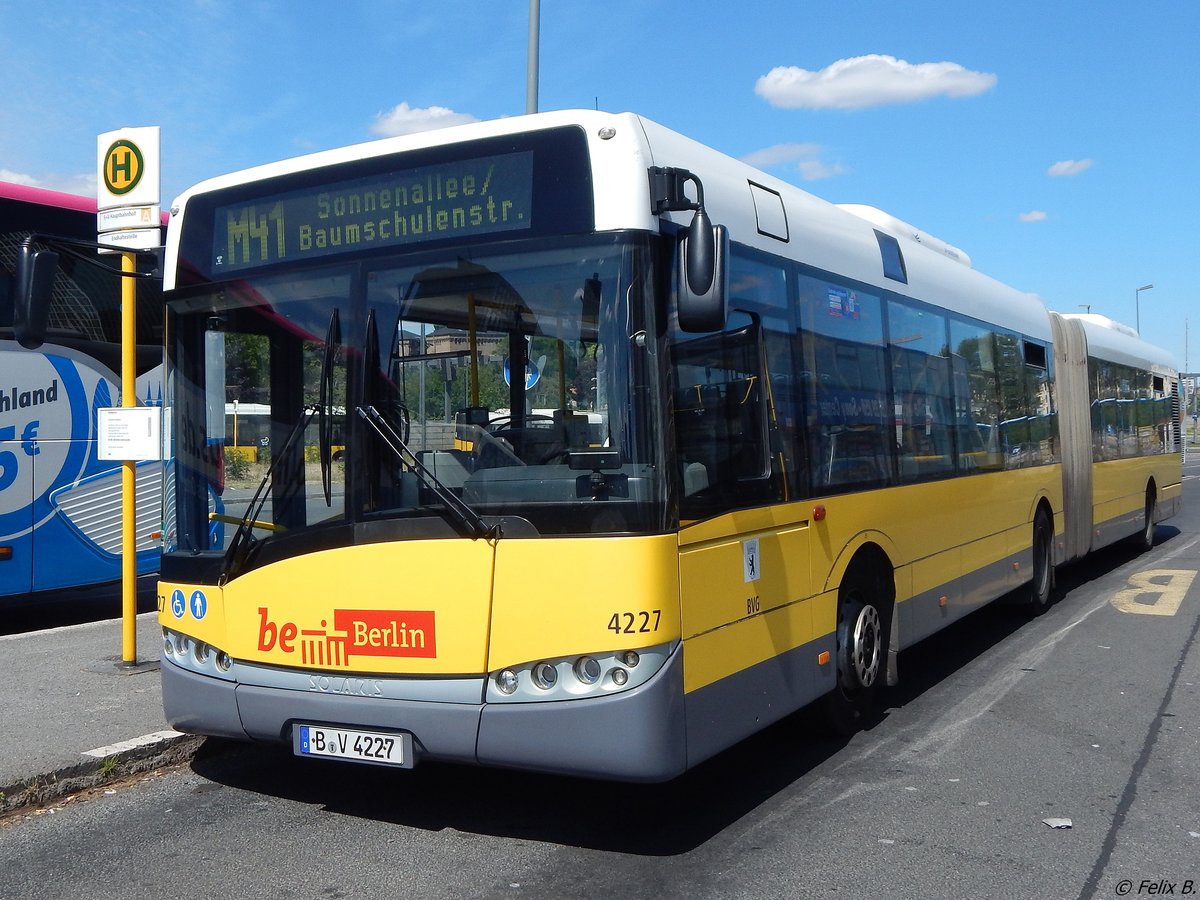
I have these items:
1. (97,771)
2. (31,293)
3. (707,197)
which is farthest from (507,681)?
(31,293)

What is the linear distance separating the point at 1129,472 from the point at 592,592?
1241 cm

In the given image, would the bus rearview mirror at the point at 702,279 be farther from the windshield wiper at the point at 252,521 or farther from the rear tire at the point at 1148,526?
the rear tire at the point at 1148,526

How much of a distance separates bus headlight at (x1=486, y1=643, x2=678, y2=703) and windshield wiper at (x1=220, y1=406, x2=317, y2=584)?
1328 mm

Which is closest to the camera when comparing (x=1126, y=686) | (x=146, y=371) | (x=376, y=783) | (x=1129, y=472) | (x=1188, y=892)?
(x=1188, y=892)

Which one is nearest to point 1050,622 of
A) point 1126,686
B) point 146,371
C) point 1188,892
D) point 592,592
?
point 1126,686

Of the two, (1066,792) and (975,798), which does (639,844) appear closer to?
(975,798)

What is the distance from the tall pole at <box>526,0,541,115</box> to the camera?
1237 centimetres

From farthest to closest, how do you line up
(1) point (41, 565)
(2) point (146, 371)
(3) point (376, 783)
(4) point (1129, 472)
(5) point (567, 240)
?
(4) point (1129, 472)
(2) point (146, 371)
(1) point (41, 565)
(3) point (376, 783)
(5) point (567, 240)

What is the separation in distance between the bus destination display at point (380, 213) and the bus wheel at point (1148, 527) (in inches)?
545

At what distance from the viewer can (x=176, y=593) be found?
5.71 metres

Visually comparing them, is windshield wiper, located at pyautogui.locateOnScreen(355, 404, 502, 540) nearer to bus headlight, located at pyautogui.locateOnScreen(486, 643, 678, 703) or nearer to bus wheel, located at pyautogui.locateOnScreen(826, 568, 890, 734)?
bus headlight, located at pyautogui.locateOnScreen(486, 643, 678, 703)

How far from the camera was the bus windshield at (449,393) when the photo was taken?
188 inches

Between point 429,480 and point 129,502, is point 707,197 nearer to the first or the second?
point 429,480

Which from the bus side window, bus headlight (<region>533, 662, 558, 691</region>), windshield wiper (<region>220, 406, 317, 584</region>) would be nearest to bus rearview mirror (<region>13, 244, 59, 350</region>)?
windshield wiper (<region>220, 406, 317, 584</region>)
